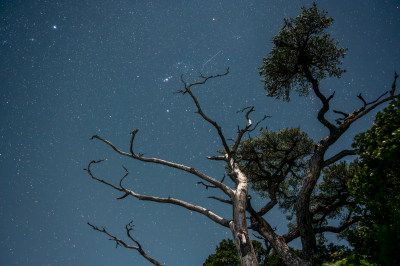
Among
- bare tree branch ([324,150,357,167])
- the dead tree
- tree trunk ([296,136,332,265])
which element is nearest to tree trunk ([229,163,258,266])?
the dead tree

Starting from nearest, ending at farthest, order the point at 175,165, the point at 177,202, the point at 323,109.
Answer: the point at 177,202 < the point at 175,165 < the point at 323,109

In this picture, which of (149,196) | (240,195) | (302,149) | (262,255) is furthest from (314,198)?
(149,196)

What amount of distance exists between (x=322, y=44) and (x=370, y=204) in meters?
10.8

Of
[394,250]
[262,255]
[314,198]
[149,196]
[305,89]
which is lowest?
[394,250]

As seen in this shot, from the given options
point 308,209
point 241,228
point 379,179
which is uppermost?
point 308,209

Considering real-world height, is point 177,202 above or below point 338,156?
below

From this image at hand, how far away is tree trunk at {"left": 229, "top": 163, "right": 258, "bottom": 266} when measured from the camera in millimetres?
6473

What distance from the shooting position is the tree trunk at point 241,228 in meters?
6.47

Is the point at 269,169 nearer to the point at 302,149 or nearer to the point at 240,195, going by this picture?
the point at 302,149

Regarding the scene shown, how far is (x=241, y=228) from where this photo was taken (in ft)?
23.8

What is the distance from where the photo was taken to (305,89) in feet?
47.2

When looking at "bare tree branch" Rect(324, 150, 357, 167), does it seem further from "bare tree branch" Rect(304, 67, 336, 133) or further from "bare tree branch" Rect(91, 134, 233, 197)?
"bare tree branch" Rect(91, 134, 233, 197)

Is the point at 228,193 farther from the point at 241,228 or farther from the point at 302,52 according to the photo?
the point at 302,52

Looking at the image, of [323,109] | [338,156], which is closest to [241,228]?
[338,156]
